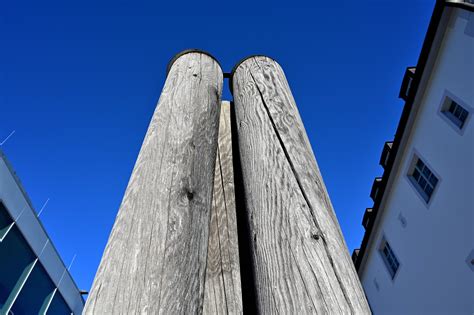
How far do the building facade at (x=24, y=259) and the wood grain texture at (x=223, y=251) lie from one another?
9.12 meters

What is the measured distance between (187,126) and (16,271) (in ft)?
33.4

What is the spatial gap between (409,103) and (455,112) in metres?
1.93

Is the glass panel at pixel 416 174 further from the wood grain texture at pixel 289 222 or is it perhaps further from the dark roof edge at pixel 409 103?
the wood grain texture at pixel 289 222

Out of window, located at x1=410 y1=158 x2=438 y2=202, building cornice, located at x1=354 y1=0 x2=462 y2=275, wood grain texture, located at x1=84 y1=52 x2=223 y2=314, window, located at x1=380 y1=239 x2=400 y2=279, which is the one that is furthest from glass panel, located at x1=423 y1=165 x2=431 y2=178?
wood grain texture, located at x1=84 y1=52 x2=223 y2=314

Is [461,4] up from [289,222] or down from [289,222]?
up

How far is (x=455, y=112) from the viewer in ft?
34.3

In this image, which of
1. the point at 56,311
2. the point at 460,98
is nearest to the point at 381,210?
the point at 460,98

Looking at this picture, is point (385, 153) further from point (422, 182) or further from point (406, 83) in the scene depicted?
point (406, 83)

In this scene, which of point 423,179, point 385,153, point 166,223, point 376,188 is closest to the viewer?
point 166,223

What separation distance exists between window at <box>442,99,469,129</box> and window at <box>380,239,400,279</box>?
580cm

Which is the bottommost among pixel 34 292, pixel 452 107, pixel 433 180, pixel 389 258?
pixel 34 292

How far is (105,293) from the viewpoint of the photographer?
2.27 ft

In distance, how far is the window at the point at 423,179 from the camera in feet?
36.4

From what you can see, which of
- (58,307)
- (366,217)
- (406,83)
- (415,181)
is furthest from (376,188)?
(58,307)
